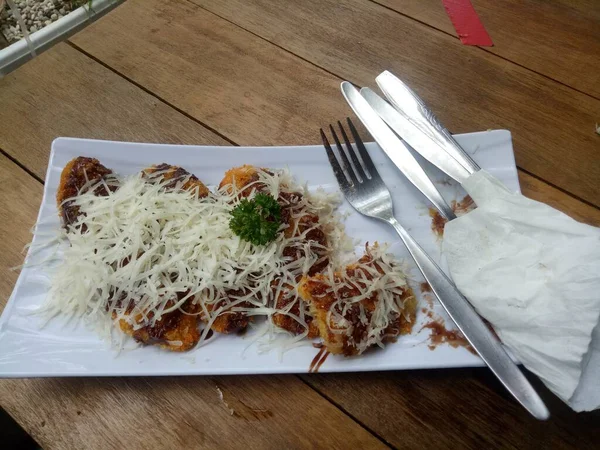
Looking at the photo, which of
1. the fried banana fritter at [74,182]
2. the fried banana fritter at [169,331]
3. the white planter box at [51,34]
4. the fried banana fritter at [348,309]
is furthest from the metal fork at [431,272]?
the white planter box at [51,34]

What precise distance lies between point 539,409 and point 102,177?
150 centimetres

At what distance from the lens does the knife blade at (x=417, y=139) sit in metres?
1.75

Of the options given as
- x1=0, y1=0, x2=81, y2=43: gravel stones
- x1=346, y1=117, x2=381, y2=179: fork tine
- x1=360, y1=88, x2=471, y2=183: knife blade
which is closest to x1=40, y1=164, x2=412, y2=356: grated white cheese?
x1=346, y1=117, x2=381, y2=179: fork tine

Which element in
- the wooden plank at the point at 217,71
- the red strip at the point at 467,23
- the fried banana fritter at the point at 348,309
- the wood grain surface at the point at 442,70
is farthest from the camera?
the red strip at the point at 467,23

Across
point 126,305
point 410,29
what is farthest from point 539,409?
point 410,29

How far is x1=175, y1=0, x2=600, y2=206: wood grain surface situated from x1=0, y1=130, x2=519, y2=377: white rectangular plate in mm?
380

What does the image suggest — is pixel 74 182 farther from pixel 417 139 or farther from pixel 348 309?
pixel 417 139

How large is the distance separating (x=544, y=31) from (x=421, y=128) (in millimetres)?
1019

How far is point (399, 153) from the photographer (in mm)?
1806

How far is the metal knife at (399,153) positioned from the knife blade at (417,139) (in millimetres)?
25

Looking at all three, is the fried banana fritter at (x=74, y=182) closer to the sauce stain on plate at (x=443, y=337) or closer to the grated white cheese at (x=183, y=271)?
the grated white cheese at (x=183, y=271)

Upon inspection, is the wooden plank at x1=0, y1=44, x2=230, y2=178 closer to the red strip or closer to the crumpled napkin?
the crumpled napkin

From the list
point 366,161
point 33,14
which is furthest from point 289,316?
point 33,14

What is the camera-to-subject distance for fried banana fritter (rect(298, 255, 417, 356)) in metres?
1.38
